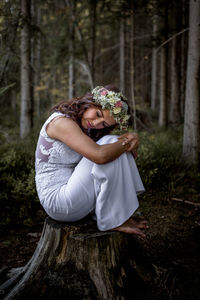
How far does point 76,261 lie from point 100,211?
0.49 meters

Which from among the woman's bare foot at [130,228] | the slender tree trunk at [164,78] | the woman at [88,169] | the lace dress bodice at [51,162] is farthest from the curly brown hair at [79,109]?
the slender tree trunk at [164,78]

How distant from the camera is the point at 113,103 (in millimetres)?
2883

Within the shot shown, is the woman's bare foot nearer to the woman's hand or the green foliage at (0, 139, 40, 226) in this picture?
the woman's hand

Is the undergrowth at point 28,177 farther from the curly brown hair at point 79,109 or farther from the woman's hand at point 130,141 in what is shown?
the woman's hand at point 130,141

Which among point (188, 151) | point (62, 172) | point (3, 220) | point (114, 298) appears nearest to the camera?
point (114, 298)

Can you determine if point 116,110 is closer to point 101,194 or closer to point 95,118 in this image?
point 95,118

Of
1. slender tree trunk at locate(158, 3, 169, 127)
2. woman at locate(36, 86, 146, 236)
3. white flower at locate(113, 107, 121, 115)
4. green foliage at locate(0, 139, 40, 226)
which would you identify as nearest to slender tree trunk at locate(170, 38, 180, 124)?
slender tree trunk at locate(158, 3, 169, 127)

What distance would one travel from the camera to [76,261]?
2428mm

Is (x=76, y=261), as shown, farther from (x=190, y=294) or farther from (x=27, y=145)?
(x=27, y=145)

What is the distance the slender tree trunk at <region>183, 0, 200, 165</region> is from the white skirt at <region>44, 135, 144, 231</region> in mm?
3427

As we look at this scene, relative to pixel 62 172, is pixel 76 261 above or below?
below

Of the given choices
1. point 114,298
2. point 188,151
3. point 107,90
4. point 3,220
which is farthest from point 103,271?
point 188,151

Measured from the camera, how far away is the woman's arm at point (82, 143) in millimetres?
2383

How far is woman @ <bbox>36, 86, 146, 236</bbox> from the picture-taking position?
8.16 ft
